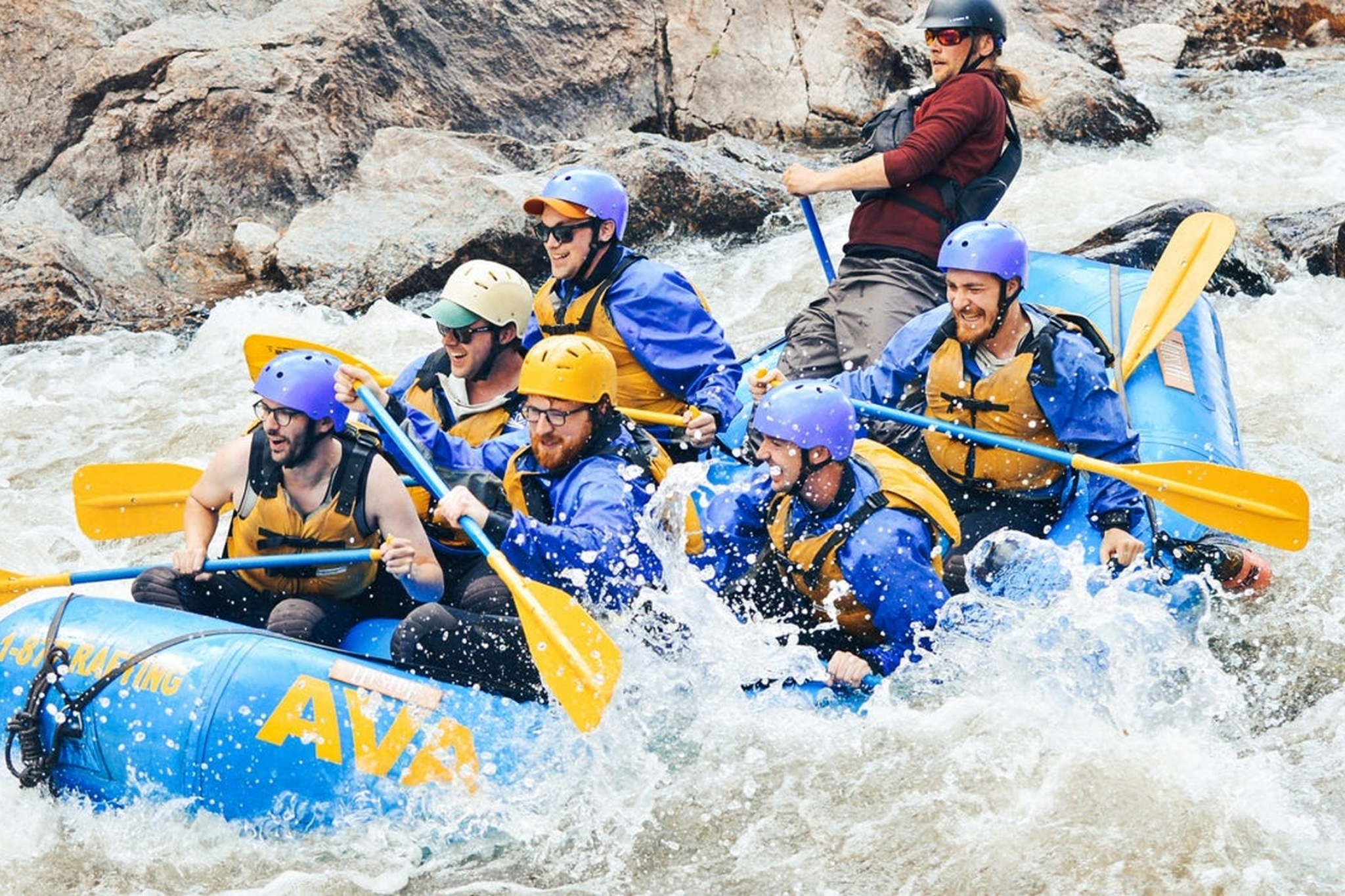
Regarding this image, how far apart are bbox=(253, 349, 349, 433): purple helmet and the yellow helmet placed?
0.54 metres

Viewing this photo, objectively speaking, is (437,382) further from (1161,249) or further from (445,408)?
(1161,249)

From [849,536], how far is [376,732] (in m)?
Answer: 1.35

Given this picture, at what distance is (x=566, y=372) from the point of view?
442 cm

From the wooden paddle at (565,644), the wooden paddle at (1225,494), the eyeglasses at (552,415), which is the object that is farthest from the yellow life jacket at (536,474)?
the wooden paddle at (1225,494)

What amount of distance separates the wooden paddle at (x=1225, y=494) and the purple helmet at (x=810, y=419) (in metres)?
0.79

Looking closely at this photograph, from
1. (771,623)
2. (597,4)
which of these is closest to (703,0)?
(597,4)

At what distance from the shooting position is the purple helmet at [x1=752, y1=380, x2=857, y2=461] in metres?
4.31

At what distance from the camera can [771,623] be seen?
14.7 feet

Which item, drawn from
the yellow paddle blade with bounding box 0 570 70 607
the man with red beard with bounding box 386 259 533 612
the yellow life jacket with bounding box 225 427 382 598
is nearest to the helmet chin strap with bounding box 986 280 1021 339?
the man with red beard with bounding box 386 259 533 612

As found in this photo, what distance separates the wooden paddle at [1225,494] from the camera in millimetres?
4910

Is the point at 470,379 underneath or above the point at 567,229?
underneath

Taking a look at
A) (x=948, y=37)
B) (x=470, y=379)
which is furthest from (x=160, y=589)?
(x=948, y=37)

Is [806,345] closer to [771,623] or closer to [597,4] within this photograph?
[771,623]

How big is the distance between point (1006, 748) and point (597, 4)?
839 centimetres
